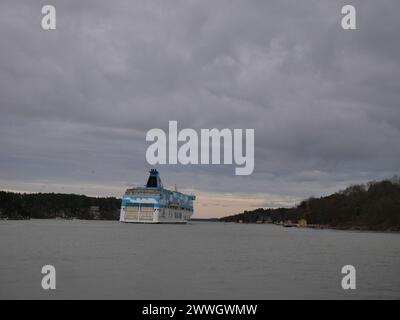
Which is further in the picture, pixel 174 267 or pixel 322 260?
pixel 322 260

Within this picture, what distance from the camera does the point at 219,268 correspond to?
4444 centimetres

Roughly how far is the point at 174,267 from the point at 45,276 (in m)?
12.3

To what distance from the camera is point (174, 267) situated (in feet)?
146
